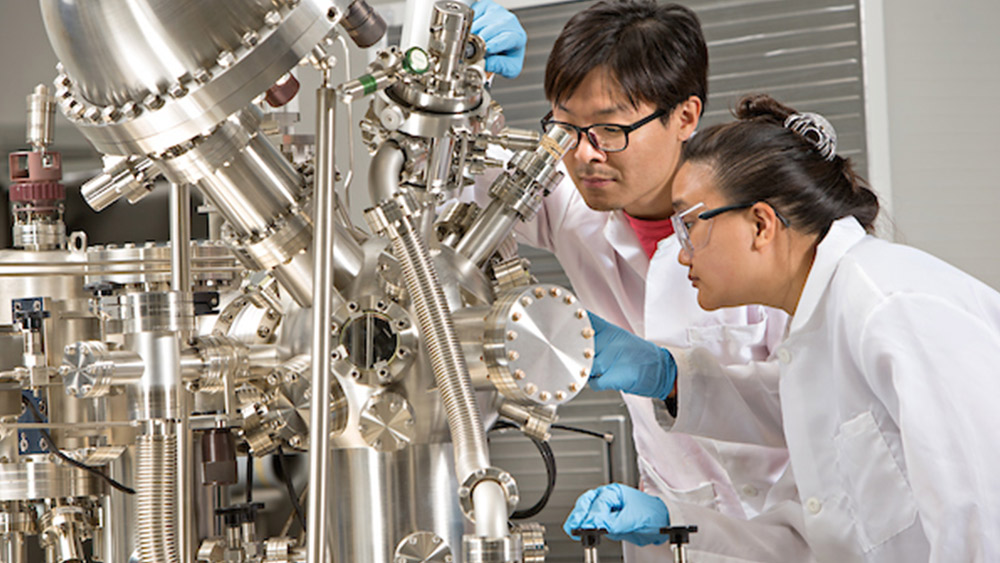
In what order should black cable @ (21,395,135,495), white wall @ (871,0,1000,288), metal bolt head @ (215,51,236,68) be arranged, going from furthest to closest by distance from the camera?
white wall @ (871,0,1000,288)
black cable @ (21,395,135,495)
metal bolt head @ (215,51,236,68)

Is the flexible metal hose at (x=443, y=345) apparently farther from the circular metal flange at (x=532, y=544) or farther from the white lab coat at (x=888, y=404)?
the white lab coat at (x=888, y=404)

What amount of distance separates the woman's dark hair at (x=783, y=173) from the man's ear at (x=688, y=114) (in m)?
0.28

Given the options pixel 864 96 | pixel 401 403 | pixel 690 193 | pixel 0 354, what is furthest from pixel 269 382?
pixel 864 96

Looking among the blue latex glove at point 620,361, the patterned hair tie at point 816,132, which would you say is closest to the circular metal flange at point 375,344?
the blue latex glove at point 620,361

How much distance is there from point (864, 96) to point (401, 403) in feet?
5.12

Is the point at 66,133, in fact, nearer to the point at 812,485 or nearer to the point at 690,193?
the point at 690,193

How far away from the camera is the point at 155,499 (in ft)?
2.93

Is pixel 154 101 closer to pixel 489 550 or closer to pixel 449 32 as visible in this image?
pixel 449 32

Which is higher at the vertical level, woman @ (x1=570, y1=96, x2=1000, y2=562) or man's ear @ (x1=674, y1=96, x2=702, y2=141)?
man's ear @ (x1=674, y1=96, x2=702, y2=141)

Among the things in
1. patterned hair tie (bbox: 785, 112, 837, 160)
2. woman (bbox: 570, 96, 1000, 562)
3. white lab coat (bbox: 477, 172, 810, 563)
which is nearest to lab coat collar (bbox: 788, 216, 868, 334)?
woman (bbox: 570, 96, 1000, 562)

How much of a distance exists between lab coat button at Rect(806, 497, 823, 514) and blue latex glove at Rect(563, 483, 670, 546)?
194mm

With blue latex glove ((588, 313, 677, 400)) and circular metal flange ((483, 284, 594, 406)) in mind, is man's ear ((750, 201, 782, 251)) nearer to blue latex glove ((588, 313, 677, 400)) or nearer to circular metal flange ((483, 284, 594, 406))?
blue latex glove ((588, 313, 677, 400))

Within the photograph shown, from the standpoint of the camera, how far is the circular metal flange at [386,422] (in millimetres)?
981

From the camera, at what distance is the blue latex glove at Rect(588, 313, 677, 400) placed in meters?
1.36
